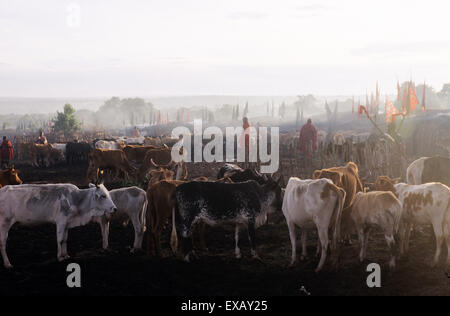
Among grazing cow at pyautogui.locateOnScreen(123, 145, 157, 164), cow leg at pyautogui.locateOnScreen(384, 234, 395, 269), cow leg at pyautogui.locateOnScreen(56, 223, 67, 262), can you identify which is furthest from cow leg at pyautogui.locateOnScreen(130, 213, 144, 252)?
grazing cow at pyautogui.locateOnScreen(123, 145, 157, 164)

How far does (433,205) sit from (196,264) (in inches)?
144

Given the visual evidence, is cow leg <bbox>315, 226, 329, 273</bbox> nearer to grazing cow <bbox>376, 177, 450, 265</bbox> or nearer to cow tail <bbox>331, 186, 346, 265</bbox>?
cow tail <bbox>331, 186, 346, 265</bbox>

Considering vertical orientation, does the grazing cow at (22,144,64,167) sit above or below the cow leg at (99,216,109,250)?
above

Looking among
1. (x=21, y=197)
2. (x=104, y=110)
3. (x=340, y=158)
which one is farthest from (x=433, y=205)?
(x=104, y=110)

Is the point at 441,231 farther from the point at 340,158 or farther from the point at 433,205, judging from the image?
the point at 340,158

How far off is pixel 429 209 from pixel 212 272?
11.1 feet

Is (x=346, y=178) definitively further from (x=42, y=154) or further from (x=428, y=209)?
(x=42, y=154)

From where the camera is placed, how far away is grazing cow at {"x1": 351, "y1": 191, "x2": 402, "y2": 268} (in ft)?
22.7

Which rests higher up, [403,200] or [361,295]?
[403,200]

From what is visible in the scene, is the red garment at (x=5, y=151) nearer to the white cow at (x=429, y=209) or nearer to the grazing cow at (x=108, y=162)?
the grazing cow at (x=108, y=162)

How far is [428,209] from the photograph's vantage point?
7230 millimetres

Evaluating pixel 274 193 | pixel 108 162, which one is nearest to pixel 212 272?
pixel 274 193

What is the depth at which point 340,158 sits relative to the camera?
69.2 ft
